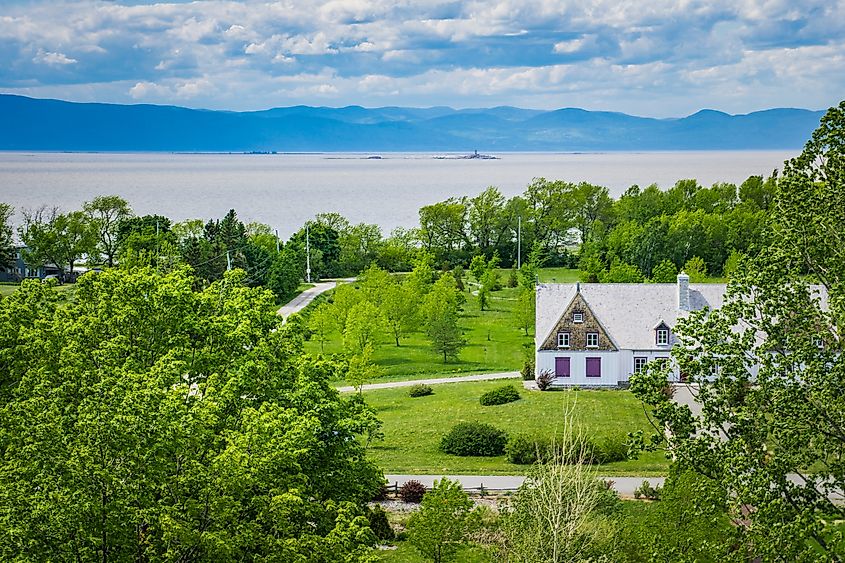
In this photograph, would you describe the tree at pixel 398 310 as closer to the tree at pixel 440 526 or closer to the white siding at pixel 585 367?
the white siding at pixel 585 367

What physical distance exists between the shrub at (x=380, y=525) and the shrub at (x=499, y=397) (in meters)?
16.0

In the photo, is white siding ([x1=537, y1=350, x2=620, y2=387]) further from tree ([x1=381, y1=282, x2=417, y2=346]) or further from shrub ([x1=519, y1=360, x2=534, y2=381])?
tree ([x1=381, y1=282, x2=417, y2=346])

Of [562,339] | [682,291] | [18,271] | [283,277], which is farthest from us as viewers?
[18,271]

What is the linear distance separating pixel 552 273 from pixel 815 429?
73.7 metres

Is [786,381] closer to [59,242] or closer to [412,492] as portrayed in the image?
[412,492]

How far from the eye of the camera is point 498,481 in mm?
33062

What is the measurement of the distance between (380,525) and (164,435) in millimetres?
12413

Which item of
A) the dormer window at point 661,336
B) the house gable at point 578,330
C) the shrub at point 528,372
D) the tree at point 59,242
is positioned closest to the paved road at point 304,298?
the tree at point 59,242

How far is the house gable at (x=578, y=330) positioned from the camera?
1903 inches

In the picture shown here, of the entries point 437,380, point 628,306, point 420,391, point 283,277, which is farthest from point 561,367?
point 283,277

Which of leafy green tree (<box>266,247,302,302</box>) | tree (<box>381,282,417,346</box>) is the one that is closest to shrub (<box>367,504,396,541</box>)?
tree (<box>381,282,417,346</box>)

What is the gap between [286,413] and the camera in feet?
61.8

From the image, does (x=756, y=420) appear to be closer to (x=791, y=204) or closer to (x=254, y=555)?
(x=791, y=204)

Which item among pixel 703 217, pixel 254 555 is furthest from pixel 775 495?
pixel 703 217
